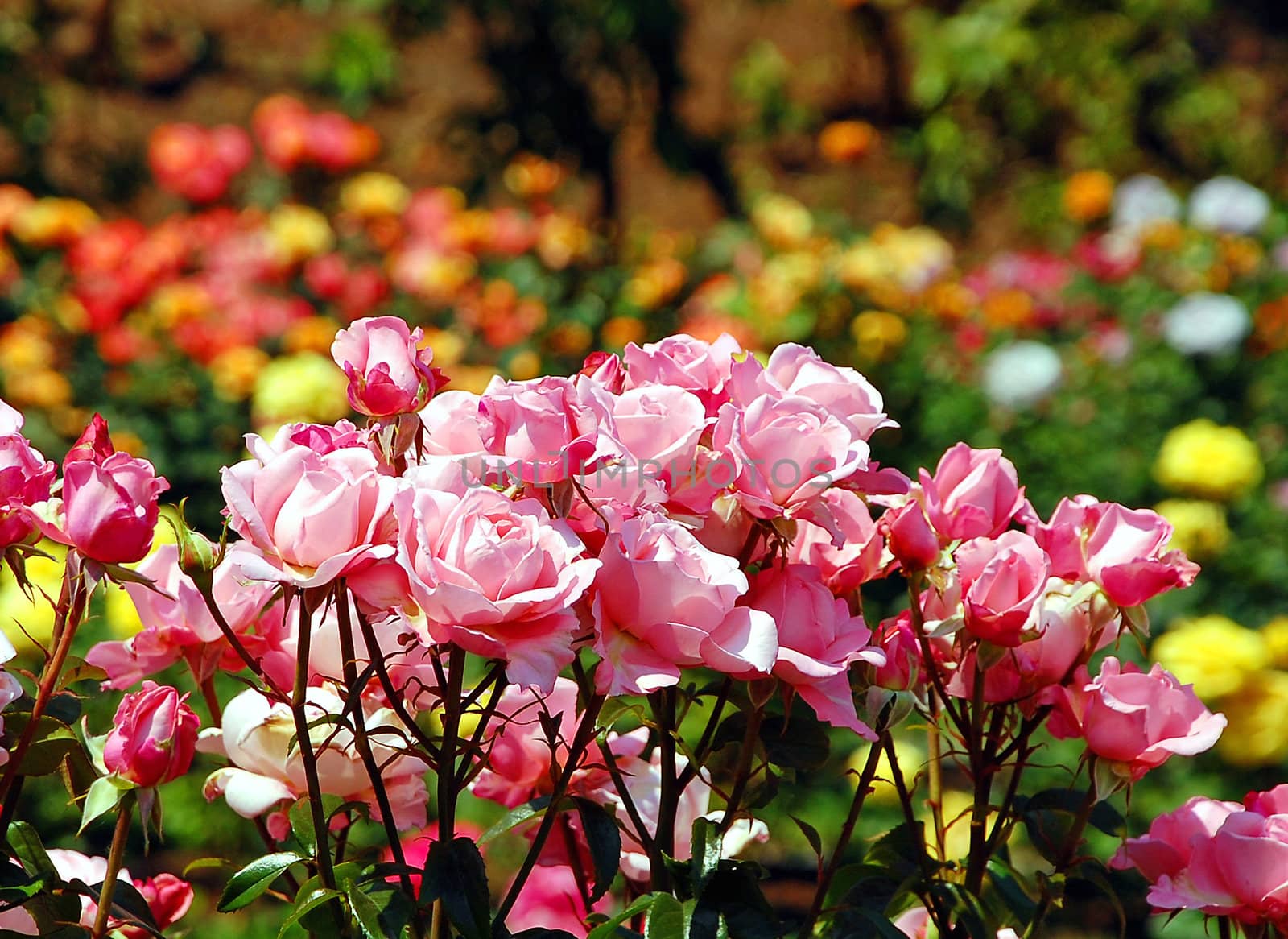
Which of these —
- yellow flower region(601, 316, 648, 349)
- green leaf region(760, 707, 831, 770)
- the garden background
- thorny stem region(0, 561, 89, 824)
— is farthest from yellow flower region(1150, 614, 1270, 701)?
thorny stem region(0, 561, 89, 824)

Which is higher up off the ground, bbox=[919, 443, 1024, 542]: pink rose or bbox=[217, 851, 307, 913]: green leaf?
bbox=[919, 443, 1024, 542]: pink rose

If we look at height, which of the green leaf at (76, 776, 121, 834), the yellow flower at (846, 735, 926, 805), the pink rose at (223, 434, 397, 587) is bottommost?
the yellow flower at (846, 735, 926, 805)

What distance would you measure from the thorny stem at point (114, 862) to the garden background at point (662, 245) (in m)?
0.79

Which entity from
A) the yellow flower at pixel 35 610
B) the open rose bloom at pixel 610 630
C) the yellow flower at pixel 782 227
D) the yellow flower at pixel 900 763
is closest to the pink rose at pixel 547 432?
the open rose bloom at pixel 610 630

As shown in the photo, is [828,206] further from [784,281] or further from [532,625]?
[532,625]

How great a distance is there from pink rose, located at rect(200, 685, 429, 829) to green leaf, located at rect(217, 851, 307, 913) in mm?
36

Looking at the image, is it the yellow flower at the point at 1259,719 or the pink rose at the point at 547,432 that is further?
the yellow flower at the point at 1259,719

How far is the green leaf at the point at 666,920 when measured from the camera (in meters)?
0.55

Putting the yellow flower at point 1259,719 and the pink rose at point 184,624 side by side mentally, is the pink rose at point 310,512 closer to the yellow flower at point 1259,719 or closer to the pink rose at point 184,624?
the pink rose at point 184,624

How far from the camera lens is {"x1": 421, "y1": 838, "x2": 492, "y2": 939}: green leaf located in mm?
539

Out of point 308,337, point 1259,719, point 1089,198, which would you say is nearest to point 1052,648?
point 1259,719

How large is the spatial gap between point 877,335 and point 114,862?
2.18 m

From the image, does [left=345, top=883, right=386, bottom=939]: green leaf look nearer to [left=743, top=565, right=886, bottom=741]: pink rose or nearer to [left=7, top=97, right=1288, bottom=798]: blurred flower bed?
[left=743, top=565, right=886, bottom=741]: pink rose

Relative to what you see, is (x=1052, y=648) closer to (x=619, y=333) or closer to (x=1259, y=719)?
(x=1259, y=719)
